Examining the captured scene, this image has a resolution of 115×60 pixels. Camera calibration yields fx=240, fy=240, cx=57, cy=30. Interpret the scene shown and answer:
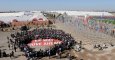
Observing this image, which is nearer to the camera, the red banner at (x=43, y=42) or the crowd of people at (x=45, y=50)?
the crowd of people at (x=45, y=50)

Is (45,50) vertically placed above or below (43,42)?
above

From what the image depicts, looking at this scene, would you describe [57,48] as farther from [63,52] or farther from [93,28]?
[93,28]

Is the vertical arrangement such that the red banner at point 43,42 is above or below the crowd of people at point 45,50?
below

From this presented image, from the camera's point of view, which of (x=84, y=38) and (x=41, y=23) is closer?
(x=84, y=38)

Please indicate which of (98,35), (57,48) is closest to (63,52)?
(57,48)

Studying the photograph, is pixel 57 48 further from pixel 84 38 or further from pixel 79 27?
pixel 79 27

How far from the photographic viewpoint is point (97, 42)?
55.4 m

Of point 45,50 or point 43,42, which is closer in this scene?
point 45,50

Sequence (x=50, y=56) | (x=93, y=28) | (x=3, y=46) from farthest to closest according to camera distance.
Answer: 1. (x=93, y=28)
2. (x=3, y=46)
3. (x=50, y=56)

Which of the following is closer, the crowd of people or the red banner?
the crowd of people

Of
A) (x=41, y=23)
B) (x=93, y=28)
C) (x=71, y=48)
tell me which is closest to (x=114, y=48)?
(x=71, y=48)

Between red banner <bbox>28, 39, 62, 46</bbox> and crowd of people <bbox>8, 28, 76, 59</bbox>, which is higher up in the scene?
crowd of people <bbox>8, 28, 76, 59</bbox>

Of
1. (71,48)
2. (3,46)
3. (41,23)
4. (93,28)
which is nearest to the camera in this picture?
(71,48)

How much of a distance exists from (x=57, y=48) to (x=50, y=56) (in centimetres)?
323
